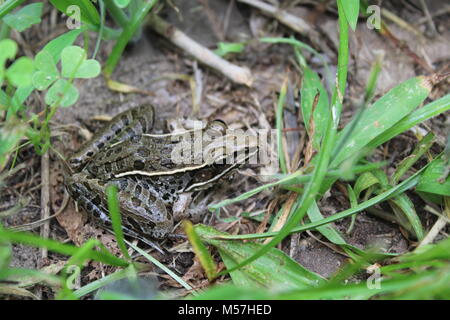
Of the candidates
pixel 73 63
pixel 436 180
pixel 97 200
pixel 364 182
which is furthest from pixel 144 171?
pixel 436 180

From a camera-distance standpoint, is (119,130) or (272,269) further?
(119,130)

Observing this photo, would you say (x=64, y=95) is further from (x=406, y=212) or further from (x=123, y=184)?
(x=406, y=212)

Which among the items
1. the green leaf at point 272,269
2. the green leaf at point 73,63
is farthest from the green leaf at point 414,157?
the green leaf at point 73,63

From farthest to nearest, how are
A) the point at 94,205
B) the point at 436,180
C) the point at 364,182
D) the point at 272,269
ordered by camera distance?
→ the point at 94,205, the point at 364,182, the point at 436,180, the point at 272,269

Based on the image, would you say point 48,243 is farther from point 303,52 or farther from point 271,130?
point 303,52

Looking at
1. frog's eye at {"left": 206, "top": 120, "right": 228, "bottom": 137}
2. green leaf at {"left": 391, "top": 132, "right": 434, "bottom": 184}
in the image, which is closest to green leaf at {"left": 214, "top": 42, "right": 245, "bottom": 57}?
frog's eye at {"left": 206, "top": 120, "right": 228, "bottom": 137}

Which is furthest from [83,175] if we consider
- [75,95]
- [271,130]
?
[271,130]
